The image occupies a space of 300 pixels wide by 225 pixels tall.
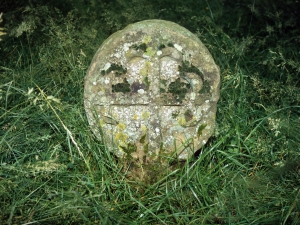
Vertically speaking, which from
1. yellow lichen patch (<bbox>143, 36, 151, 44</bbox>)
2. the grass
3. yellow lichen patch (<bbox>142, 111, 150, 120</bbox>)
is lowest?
the grass

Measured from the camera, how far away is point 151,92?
290 cm

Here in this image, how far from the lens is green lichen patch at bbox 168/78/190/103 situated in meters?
2.91

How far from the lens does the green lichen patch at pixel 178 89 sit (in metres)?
2.91

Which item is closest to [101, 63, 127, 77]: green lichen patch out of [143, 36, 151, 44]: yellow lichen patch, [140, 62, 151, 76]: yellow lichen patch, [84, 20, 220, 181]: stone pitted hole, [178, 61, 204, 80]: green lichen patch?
[84, 20, 220, 181]: stone pitted hole

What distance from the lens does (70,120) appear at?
3.00 metres

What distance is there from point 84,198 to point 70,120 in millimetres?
693

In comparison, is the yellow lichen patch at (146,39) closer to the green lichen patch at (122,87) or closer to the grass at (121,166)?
the green lichen patch at (122,87)

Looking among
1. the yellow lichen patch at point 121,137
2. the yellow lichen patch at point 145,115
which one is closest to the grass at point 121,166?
the yellow lichen patch at point 121,137

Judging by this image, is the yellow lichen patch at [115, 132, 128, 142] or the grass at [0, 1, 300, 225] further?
the yellow lichen patch at [115, 132, 128, 142]

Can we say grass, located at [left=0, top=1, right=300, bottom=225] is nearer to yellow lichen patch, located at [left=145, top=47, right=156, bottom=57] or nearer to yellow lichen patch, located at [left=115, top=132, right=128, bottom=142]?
yellow lichen patch, located at [left=115, top=132, right=128, bottom=142]

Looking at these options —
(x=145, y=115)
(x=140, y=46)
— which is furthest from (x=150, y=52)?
(x=145, y=115)

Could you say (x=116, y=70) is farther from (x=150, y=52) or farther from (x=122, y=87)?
(x=150, y=52)

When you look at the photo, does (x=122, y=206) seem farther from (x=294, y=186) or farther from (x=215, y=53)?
(x=215, y=53)

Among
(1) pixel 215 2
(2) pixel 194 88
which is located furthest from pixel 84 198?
(1) pixel 215 2
